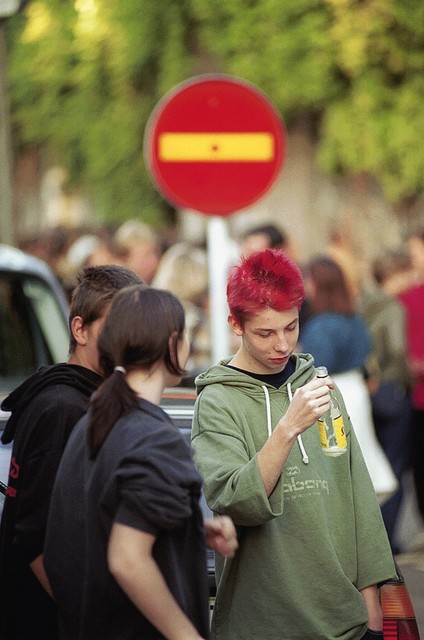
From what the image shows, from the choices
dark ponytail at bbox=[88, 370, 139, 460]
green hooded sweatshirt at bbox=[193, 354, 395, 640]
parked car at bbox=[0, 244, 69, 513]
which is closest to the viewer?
dark ponytail at bbox=[88, 370, 139, 460]

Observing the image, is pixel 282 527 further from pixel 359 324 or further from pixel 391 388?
pixel 391 388

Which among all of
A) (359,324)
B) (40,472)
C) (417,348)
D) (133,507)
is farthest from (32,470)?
(417,348)

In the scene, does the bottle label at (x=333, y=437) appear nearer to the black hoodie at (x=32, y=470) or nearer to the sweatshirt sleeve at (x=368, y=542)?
the sweatshirt sleeve at (x=368, y=542)

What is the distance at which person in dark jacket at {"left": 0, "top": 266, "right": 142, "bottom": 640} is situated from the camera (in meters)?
3.54

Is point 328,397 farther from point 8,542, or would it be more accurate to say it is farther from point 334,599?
point 8,542

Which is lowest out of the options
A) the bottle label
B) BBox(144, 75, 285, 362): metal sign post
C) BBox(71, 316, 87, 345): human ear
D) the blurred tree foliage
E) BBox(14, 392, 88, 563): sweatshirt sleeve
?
the blurred tree foliage

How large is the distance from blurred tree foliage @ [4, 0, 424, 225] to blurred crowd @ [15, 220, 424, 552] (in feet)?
16.7

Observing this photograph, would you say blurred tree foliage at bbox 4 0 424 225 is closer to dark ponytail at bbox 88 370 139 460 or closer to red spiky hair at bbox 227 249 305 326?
red spiky hair at bbox 227 249 305 326

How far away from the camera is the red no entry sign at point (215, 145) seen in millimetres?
8438

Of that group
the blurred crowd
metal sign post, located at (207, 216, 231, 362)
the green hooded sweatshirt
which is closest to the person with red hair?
the green hooded sweatshirt

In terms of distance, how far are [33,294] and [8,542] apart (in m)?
3.33

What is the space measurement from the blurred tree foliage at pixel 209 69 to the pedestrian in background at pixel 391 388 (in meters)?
7.85

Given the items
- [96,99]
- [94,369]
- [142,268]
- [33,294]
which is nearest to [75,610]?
[94,369]

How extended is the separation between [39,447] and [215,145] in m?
5.14
